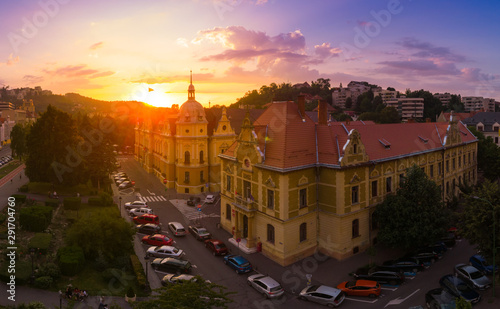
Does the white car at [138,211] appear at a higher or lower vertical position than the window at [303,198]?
lower

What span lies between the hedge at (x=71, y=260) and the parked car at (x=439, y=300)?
30.7 metres

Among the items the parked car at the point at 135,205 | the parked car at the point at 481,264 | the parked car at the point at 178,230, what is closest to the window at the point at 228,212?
the parked car at the point at 178,230

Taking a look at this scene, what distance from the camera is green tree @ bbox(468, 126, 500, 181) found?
64125 millimetres

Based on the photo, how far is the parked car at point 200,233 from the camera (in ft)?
135

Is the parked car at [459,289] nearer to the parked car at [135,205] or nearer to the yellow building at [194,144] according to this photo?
the parked car at [135,205]

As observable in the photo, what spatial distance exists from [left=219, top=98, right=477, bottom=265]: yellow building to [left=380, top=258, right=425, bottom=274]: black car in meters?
4.34

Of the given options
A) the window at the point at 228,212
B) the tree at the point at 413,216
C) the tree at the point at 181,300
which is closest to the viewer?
the tree at the point at 181,300

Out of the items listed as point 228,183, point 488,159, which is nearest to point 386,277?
point 228,183

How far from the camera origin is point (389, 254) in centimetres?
3753

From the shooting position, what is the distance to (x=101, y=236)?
32.2m

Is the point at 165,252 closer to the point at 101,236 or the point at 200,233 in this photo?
the point at 200,233

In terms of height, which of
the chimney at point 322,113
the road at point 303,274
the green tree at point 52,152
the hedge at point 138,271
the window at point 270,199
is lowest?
the road at point 303,274

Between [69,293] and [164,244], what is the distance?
1365 cm

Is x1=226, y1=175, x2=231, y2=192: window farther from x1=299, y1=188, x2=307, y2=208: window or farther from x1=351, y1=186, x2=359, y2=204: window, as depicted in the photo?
x1=351, y1=186, x2=359, y2=204: window
